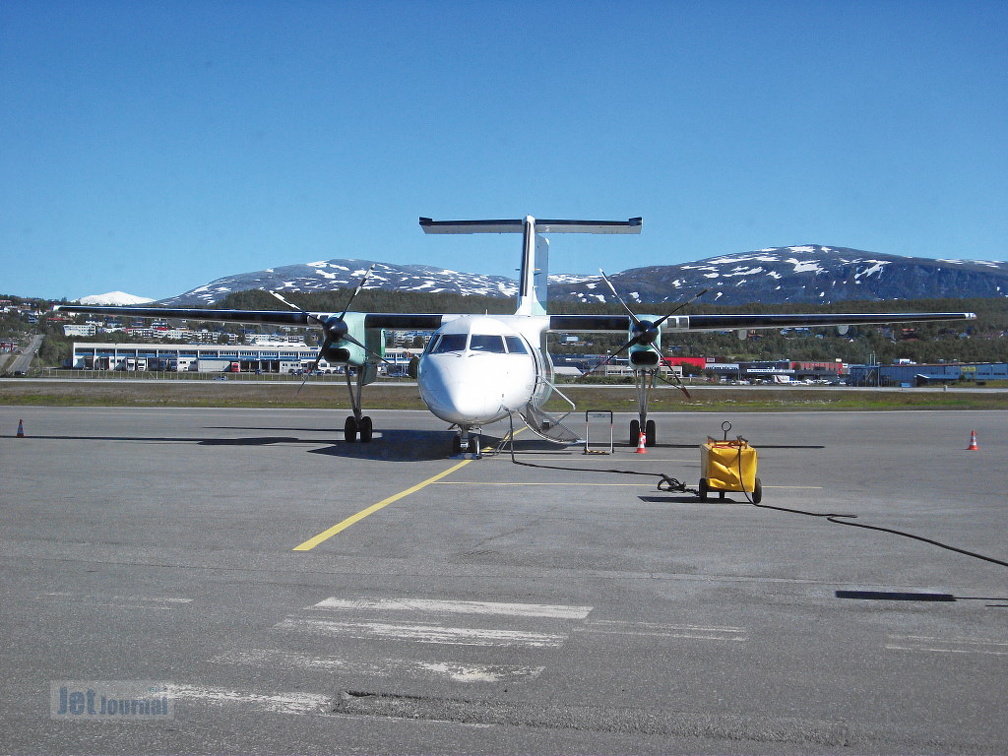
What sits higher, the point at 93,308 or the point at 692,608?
the point at 93,308

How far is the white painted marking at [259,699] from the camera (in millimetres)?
4629

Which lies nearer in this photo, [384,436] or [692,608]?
[692,608]

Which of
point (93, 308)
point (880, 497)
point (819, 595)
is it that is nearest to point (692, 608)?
point (819, 595)

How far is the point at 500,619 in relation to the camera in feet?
20.9

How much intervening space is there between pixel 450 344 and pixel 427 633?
12497 millimetres

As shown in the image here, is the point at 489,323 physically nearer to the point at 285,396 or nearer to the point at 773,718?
the point at 773,718

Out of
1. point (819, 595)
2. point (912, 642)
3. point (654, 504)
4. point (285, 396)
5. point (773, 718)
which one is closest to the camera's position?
point (773, 718)

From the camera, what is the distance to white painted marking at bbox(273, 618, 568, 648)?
19.1ft

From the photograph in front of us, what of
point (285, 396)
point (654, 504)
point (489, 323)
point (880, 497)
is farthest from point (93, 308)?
point (285, 396)

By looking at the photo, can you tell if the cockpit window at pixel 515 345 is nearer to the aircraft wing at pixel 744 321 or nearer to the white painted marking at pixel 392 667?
the aircraft wing at pixel 744 321

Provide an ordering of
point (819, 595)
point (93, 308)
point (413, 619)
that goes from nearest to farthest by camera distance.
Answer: point (413, 619)
point (819, 595)
point (93, 308)

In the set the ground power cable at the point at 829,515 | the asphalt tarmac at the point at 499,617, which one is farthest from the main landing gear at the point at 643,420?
the asphalt tarmac at the point at 499,617

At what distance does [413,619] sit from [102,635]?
2108mm

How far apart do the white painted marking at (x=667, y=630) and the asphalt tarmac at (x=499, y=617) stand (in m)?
0.03
